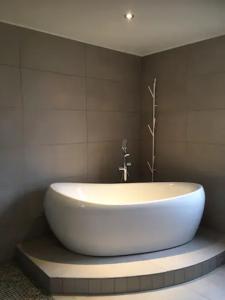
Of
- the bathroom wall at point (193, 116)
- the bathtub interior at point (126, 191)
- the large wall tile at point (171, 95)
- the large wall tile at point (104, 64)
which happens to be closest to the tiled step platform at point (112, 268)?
the bathtub interior at point (126, 191)

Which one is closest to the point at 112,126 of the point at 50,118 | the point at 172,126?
the point at 172,126

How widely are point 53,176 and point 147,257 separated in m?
1.19

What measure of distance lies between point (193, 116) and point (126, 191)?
Answer: 3.58 feet

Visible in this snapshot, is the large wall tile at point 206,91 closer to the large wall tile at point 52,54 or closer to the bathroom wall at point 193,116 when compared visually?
the bathroom wall at point 193,116

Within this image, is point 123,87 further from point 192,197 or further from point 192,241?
point 192,241

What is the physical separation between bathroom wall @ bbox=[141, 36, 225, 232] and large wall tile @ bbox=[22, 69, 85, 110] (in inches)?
38.1

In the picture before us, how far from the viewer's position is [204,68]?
2.72 meters

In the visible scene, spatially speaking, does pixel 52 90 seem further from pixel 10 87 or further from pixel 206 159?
pixel 206 159

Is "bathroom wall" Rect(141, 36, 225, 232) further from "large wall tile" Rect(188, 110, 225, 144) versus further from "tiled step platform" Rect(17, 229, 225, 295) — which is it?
→ "tiled step platform" Rect(17, 229, 225, 295)

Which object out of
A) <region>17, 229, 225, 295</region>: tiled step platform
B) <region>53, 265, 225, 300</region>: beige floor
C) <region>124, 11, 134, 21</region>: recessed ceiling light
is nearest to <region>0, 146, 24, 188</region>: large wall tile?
<region>17, 229, 225, 295</region>: tiled step platform

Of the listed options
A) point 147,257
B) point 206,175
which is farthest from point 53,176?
point 206,175

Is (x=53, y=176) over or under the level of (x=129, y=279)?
over

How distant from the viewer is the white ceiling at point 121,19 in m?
1.92

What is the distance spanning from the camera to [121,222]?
6.80 feet
